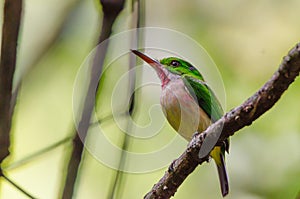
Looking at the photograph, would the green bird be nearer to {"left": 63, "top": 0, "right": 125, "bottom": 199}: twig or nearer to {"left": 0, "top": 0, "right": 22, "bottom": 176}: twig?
{"left": 63, "top": 0, "right": 125, "bottom": 199}: twig

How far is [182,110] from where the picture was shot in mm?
1425

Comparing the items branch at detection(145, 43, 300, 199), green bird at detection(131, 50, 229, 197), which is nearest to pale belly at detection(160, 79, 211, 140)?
green bird at detection(131, 50, 229, 197)

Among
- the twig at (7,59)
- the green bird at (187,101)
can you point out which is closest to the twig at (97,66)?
the twig at (7,59)

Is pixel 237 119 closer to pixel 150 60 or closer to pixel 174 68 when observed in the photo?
pixel 150 60

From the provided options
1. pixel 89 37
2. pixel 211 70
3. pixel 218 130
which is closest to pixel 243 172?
pixel 211 70

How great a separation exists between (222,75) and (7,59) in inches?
39.4

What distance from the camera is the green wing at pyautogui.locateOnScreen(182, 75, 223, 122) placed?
1315 mm

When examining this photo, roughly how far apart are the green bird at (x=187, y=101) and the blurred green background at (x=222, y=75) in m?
0.08

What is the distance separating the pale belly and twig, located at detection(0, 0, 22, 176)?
592 millimetres

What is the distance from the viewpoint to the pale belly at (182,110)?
135 centimetres

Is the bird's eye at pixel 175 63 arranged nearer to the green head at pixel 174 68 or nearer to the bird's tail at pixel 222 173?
the green head at pixel 174 68

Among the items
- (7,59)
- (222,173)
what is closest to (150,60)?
(222,173)

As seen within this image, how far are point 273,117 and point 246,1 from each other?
38cm

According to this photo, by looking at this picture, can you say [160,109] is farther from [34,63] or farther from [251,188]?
[34,63]
